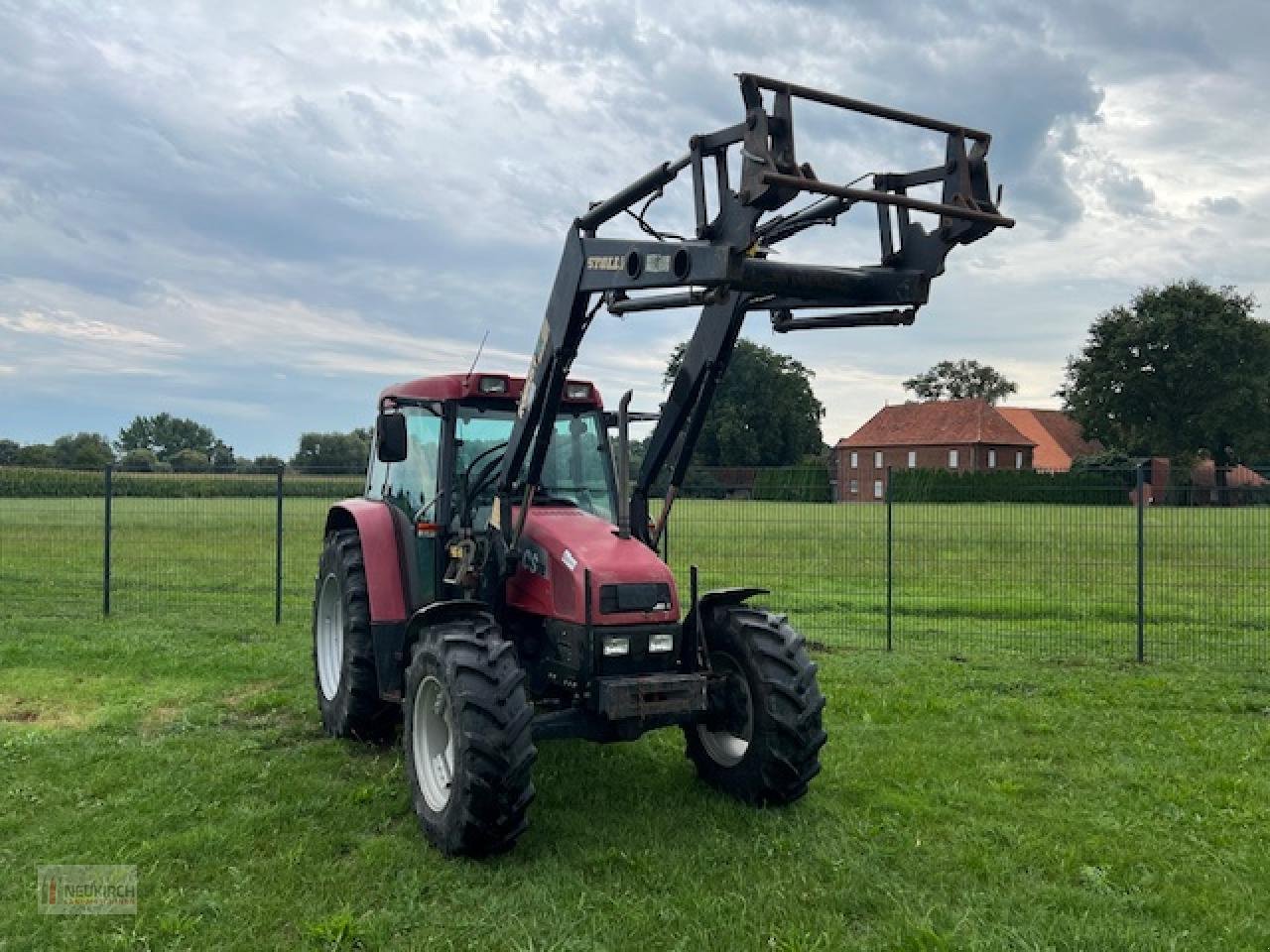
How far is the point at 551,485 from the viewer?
6117 mm

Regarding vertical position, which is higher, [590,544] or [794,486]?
[794,486]

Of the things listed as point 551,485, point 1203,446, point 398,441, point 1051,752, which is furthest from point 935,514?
point 1203,446

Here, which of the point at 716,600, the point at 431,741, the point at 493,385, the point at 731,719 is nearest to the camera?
the point at 431,741

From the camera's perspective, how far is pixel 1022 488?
11203 millimetres

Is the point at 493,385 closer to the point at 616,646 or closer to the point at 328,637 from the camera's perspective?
the point at 616,646

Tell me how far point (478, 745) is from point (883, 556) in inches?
417

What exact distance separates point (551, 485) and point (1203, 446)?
63123 millimetres

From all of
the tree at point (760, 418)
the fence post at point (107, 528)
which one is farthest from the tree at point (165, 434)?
the fence post at point (107, 528)

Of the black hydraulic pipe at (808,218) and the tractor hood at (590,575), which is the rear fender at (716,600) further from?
the black hydraulic pipe at (808,218)

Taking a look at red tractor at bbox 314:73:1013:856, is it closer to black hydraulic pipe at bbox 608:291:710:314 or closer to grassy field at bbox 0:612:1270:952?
black hydraulic pipe at bbox 608:291:710:314

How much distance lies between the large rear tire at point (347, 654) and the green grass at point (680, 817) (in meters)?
0.21
